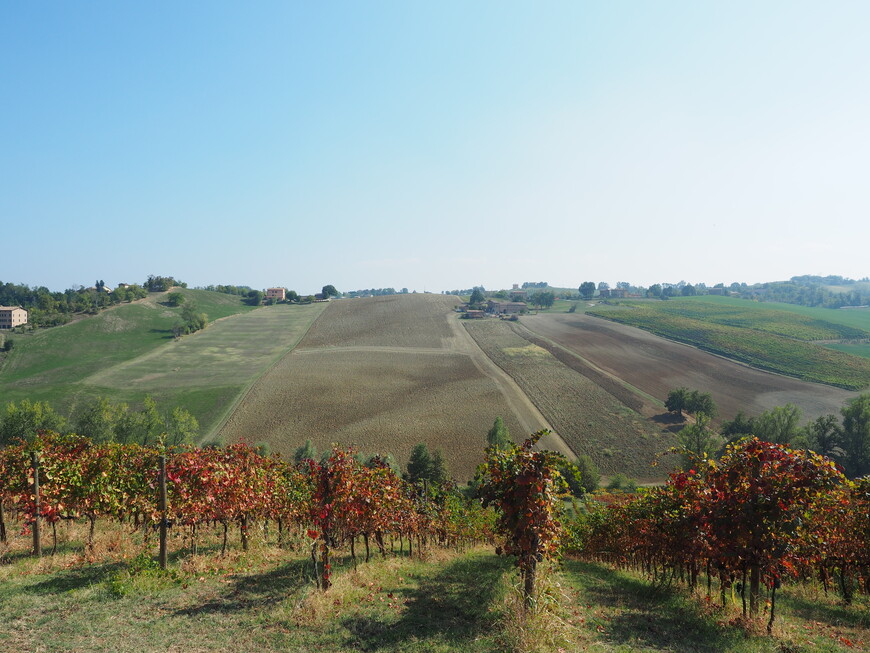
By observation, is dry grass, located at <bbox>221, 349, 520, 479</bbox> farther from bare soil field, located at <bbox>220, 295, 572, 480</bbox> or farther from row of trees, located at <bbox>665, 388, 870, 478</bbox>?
row of trees, located at <bbox>665, 388, 870, 478</bbox>

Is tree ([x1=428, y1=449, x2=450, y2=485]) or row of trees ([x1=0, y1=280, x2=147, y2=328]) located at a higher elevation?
row of trees ([x1=0, y1=280, x2=147, y2=328])

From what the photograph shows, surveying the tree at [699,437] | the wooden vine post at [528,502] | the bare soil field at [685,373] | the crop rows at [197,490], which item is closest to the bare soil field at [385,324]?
the bare soil field at [685,373]

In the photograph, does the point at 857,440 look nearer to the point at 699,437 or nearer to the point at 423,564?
the point at 699,437

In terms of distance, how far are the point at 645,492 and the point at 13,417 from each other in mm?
71917

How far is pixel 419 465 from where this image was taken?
44.8 meters

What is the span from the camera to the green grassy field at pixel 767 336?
84406mm

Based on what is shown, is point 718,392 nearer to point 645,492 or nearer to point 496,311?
point 645,492

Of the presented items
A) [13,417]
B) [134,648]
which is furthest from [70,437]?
Answer: [13,417]

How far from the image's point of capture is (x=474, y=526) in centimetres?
2044

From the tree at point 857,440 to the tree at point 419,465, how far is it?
173ft

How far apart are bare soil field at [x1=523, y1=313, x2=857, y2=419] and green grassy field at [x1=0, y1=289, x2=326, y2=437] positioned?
71.3m

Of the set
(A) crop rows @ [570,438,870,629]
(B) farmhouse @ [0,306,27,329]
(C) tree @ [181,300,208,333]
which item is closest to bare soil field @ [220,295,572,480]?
(C) tree @ [181,300,208,333]

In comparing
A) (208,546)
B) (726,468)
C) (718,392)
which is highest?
(726,468)

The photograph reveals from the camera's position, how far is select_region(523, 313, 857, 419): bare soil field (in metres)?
70.1
